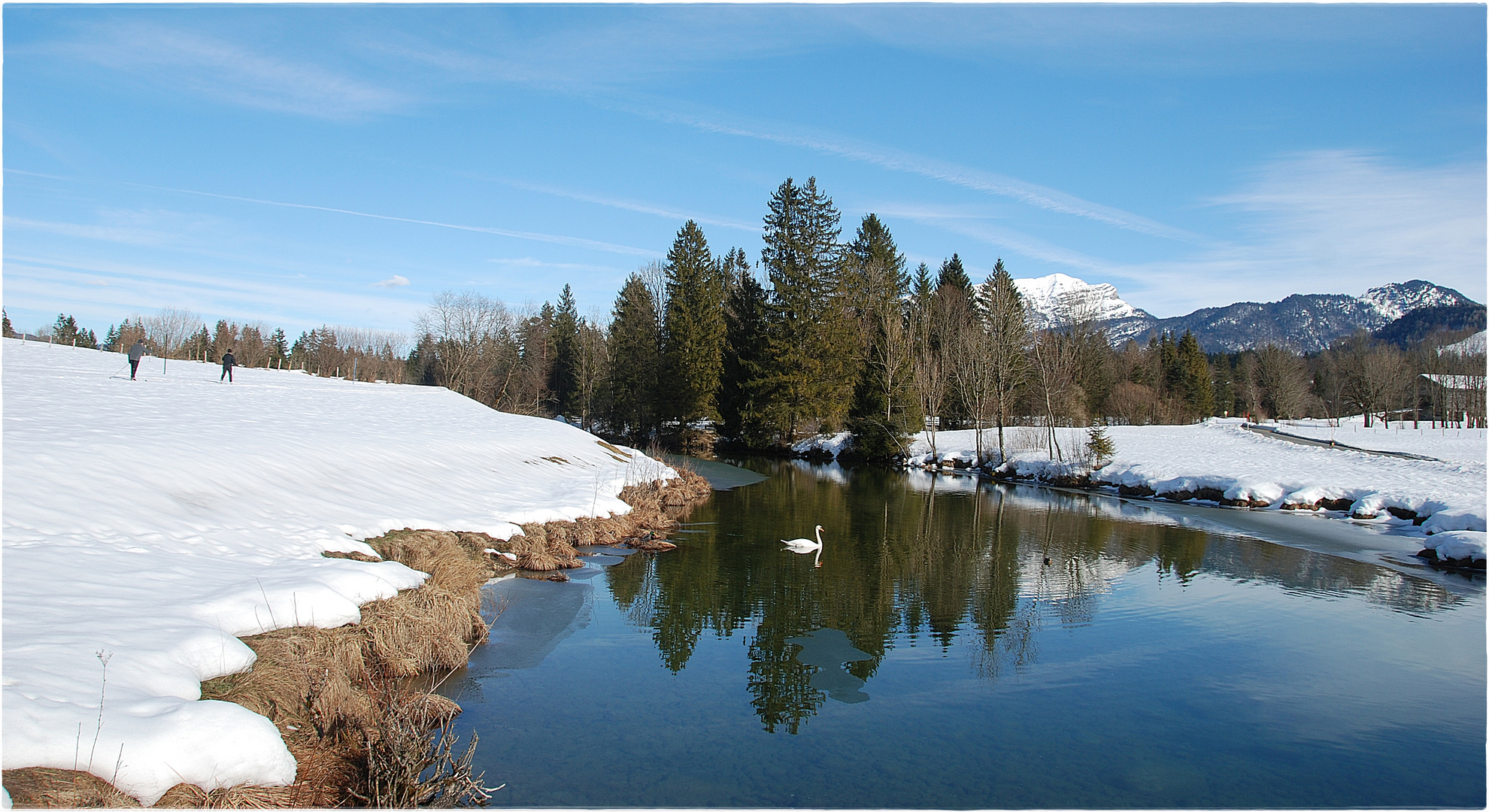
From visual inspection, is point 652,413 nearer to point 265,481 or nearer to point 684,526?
point 684,526

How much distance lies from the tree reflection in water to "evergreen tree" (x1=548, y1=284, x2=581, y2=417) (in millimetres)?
46862

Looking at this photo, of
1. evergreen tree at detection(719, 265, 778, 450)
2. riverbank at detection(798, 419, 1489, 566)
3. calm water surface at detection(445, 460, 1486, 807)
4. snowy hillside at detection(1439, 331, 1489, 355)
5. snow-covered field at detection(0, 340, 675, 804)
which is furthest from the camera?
snowy hillside at detection(1439, 331, 1489, 355)

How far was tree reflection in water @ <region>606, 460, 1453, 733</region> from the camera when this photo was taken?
384 inches

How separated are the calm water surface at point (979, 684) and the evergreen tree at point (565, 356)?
54645 mm

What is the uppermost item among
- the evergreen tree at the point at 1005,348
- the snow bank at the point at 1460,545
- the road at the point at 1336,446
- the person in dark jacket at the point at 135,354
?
the evergreen tree at the point at 1005,348

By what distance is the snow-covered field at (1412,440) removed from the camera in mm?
30031

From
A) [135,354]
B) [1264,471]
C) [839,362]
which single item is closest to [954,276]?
[839,362]

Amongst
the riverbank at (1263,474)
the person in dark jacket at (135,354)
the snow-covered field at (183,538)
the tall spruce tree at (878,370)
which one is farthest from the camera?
the tall spruce tree at (878,370)

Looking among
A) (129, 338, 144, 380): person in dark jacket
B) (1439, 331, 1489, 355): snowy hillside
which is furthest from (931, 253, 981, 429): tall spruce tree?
(1439, 331, 1489, 355): snowy hillside

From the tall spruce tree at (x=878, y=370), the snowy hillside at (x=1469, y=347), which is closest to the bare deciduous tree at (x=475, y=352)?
the tall spruce tree at (x=878, y=370)

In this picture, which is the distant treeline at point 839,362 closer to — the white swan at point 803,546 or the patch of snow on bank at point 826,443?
the patch of snow on bank at point 826,443

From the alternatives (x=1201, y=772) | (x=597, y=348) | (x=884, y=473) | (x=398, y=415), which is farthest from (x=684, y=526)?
(x=597, y=348)

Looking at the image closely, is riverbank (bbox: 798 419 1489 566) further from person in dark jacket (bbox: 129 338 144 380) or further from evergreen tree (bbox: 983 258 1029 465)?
person in dark jacket (bbox: 129 338 144 380)

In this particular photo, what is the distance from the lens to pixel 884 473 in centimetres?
Answer: 3634
